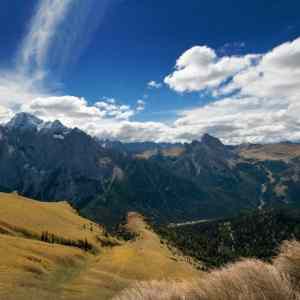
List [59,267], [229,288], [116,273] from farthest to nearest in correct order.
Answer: [116,273], [59,267], [229,288]

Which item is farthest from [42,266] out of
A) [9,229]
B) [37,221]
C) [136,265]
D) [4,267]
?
[37,221]

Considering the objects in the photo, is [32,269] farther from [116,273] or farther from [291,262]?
[291,262]

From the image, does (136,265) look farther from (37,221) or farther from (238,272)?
(238,272)

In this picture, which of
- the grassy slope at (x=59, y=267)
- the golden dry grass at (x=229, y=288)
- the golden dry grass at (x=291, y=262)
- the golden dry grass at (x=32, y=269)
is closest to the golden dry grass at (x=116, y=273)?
the grassy slope at (x=59, y=267)

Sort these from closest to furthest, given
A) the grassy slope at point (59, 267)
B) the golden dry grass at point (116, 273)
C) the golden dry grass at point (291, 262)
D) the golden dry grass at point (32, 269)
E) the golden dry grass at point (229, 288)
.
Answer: the golden dry grass at point (229, 288)
the golden dry grass at point (291, 262)
the golden dry grass at point (32, 269)
the grassy slope at point (59, 267)
the golden dry grass at point (116, 273)

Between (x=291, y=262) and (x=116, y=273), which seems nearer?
(x=291, y=262)

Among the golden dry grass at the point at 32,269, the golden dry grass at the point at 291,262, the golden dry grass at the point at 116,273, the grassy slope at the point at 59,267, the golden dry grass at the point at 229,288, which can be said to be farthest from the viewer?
the golden dry grass at the point at 116,273

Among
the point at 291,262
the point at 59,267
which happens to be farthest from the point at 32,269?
the point at 291,262

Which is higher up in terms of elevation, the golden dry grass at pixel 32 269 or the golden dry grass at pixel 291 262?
the golden dry grass at pixel 291 262

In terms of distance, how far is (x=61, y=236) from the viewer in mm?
174375

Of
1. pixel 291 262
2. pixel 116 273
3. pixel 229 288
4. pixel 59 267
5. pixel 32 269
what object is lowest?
pixel 116 273

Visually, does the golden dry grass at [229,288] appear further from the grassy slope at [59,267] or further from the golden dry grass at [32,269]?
the golden dry grass at [32,269]

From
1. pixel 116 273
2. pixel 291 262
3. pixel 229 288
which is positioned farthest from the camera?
pixel 116 273

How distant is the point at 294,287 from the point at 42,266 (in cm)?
9742
